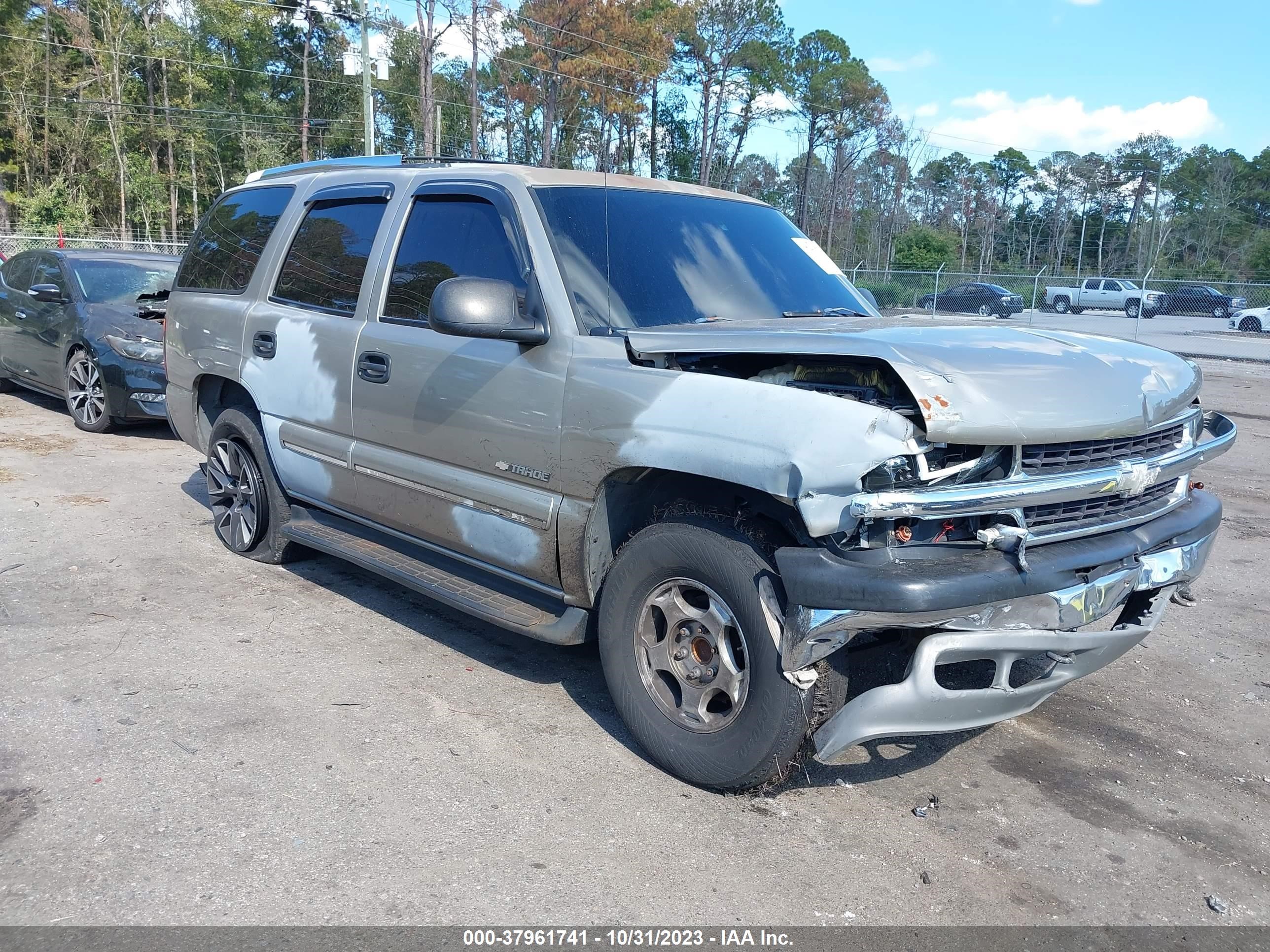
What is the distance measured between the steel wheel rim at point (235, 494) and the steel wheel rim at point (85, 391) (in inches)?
162

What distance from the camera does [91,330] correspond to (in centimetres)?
912

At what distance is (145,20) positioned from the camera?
168 ft

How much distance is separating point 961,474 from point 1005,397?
25 cm

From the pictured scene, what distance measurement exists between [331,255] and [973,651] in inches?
138

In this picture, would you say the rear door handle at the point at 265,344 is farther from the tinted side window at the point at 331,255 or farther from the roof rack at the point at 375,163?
the roof rack at the point at 375,163

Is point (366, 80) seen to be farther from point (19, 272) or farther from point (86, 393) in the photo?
point (86, 393)

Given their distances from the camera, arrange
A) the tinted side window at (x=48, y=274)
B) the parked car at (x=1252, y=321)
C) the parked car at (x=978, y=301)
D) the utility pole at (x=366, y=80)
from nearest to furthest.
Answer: the tinted side window at (x=48, y=274)
the utility pole at (x=366, y=80)
the parked car at (x=978, y=301)
the parked car at (x=1252, y=321)

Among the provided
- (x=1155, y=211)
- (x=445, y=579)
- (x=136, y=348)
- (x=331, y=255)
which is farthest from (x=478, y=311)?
(x=1155, y=211)

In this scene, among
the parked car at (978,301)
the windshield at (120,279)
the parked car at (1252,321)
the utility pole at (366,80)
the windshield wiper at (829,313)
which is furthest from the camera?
the parked car at (1252,321)

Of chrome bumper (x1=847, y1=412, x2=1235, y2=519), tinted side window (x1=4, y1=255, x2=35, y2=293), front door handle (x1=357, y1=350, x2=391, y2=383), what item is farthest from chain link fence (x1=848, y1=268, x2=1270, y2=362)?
chrome bumper (x1=847, y1=412, x2=1235, y2=519)

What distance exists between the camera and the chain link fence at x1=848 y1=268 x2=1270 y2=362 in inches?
1038

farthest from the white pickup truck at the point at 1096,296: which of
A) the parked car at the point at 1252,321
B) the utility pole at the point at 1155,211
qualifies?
the utility pole at the point at 1155,211

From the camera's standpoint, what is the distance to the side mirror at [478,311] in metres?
3.46

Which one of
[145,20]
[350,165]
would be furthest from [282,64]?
[350,165]
